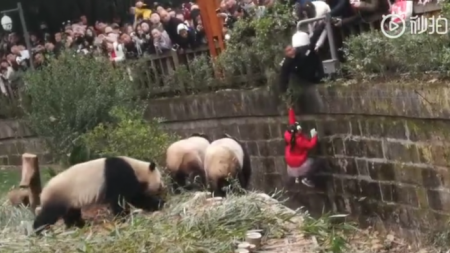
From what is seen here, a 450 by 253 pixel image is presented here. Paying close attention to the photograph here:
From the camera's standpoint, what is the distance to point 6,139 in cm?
1997

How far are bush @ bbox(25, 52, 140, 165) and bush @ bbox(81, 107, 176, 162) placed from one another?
3.42ft

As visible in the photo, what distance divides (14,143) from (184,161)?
9022 millimetres

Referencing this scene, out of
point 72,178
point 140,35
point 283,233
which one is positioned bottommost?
point 283,233

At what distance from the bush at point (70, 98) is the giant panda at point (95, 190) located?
384 centimetres

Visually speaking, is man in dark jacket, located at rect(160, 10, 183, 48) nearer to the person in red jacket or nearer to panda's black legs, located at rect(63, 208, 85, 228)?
the person in red jacket

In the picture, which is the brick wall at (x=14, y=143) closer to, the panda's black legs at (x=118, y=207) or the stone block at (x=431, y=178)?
the panda's black legs at (x=118, y=207)

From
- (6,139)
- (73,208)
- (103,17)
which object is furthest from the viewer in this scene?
(103,17)

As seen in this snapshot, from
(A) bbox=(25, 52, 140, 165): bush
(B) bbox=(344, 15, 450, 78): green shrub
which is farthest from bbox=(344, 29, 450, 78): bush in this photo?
(A) bbox=(25, 52, 140, 165): bush

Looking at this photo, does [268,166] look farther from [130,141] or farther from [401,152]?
[401,152]

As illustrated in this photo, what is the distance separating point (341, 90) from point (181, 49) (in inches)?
189

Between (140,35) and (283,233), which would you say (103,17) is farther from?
(283,233)

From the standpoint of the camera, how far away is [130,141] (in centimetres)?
1198

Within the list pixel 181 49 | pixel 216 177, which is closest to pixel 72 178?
pixel 216 177

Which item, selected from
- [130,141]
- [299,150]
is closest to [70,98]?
[130,141]
